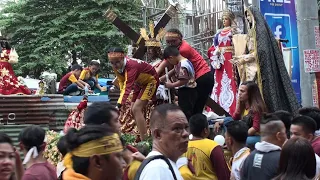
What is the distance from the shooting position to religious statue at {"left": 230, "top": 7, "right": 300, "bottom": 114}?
403 inches

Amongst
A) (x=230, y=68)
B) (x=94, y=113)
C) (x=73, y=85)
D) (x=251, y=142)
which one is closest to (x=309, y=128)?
(x=251, y=142)

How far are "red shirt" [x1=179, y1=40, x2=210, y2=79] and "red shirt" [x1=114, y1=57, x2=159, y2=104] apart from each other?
23.4 inches

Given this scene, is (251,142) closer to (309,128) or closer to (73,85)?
(309,128)

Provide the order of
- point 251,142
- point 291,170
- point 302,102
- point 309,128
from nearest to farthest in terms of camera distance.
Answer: point 291,170, point 309,128, point 251,142, point 302,102

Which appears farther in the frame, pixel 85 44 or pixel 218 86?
pixel 85 44

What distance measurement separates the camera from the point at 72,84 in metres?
16.8

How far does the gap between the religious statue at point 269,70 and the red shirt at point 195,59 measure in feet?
2.51

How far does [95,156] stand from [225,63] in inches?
431

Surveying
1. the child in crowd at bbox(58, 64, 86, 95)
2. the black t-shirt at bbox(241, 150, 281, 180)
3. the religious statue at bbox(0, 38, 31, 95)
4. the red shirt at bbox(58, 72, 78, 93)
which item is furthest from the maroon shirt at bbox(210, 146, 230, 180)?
the red shirt at bbox(58, 72, 78, 93)

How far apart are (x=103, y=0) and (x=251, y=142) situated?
931 inches

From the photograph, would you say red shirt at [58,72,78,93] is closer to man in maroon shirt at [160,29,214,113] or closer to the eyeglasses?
man in maroon shirt at [160,29,214,113]

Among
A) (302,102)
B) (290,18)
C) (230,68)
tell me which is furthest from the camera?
(230,68)

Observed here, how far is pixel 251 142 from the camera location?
7.87 m

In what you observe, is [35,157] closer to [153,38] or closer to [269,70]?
[269,70]
